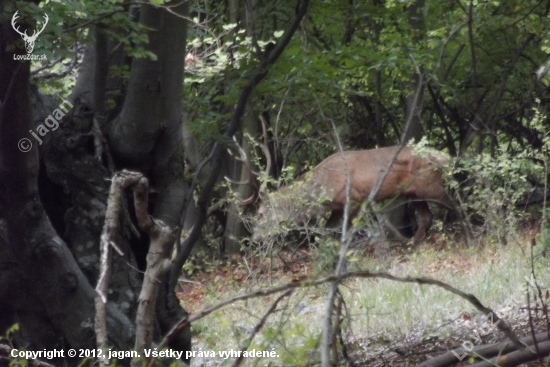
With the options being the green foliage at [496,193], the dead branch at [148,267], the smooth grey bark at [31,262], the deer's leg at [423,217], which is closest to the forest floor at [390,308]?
the green foliage at [496,193]

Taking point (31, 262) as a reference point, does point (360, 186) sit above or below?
above

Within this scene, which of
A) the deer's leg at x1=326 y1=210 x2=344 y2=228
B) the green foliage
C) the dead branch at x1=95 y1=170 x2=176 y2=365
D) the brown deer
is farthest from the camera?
the deer's leg at x1=326 y1=210 x2=344 y2=228

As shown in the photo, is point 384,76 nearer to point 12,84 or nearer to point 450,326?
point 450,326

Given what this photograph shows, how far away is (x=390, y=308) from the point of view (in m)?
6.97

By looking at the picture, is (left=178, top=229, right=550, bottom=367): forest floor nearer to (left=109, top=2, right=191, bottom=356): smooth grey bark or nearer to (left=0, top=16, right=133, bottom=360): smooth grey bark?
Answer: (left=109, top=2, right=191, bottom=356): smooth grey bark

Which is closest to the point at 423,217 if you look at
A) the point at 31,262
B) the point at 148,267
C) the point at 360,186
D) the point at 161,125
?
the point at 360,186

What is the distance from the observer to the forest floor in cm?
399

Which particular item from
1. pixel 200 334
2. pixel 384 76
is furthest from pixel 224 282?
pixel 384 76

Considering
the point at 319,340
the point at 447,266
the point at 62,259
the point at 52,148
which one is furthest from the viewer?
the point at 447,266

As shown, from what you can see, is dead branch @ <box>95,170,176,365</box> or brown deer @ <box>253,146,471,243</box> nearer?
dead branch @ <box>95,170,176,365</box>

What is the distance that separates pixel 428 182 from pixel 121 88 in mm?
8098

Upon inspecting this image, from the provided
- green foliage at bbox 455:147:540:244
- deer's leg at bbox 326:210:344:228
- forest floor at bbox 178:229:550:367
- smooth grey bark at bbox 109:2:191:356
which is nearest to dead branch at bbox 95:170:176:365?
forest floor at bbox 178:229:550:367

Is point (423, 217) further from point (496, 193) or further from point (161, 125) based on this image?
point (161, 125)

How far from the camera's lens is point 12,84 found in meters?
4.84
